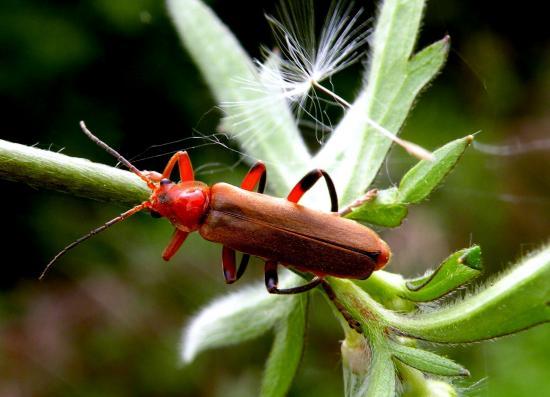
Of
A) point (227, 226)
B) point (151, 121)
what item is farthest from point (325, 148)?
point (151, 121)

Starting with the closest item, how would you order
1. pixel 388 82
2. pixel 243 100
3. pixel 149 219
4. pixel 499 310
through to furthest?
pixel 499 310 → pixel 388 82 → pixel 243 100 → pixel 149 219

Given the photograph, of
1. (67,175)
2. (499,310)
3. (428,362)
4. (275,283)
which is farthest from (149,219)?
(499,310)

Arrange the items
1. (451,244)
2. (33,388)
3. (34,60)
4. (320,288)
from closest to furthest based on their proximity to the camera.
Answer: (320,288) < (34,60) < (33,388) < (451,244)

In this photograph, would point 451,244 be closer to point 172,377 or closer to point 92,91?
point 172,377

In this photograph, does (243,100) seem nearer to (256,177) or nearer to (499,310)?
(256,177)

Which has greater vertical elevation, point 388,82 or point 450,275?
point 388,82

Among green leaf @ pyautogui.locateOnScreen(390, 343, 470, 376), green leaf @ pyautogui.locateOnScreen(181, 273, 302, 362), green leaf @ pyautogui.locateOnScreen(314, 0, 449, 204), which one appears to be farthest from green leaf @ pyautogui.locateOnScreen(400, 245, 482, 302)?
green leaf @ pyautogui.locateOnScreen(181, 273, 302, 362)
